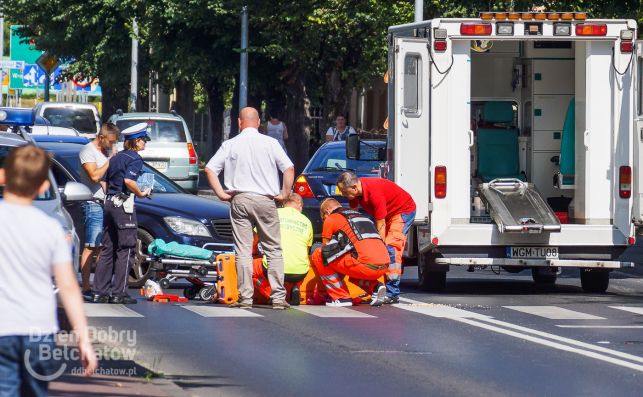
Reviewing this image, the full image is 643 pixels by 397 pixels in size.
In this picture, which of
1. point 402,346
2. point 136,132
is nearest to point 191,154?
point 136,132

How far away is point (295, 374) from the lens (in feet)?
31.8

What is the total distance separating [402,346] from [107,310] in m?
3.16

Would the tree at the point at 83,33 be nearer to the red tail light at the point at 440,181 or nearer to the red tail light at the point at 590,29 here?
the red tail light at the point at 440,181

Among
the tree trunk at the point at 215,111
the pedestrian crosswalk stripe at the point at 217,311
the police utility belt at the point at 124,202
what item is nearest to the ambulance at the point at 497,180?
the pedestrian crosswalk stripe at the point at 217,311

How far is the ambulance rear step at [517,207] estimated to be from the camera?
49.8 feet

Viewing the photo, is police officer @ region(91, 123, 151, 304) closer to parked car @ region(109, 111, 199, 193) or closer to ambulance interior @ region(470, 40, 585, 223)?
ambulance interior @ region(470, 40, 585, 223)

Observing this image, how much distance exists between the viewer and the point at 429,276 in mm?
16188

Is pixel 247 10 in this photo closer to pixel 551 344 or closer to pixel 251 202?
pixel 251 202

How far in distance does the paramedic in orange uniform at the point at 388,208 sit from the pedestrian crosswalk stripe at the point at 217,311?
5.13 ft

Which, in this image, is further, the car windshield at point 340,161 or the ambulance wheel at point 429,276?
the car windshield at point 340,161

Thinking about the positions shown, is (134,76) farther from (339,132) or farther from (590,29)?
(590,29)

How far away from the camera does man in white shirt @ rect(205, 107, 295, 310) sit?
13641 mm

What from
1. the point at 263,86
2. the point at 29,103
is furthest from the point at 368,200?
the point at 29,103

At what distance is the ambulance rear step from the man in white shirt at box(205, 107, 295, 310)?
8.56 feet
